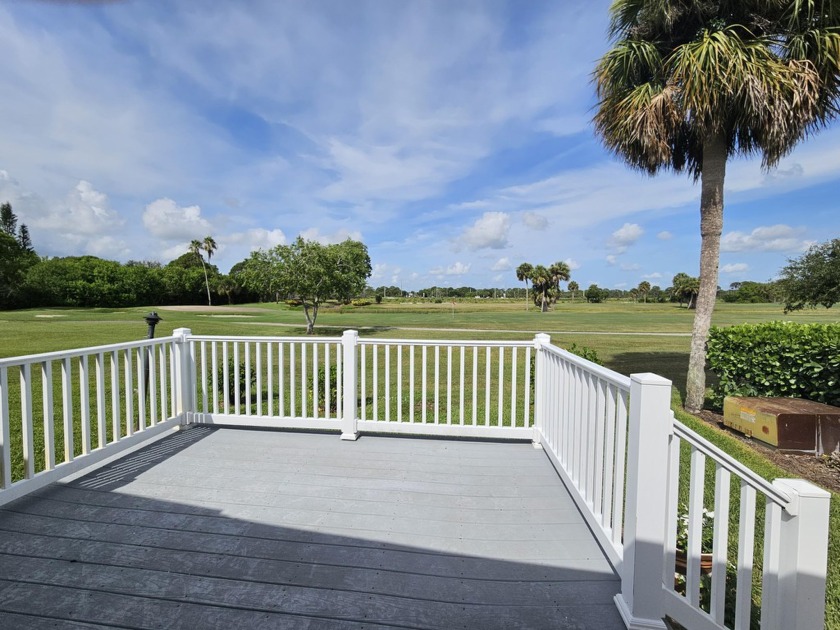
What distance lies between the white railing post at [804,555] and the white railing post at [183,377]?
13.3 ft

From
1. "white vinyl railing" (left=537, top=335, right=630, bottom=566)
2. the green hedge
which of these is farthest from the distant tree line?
"white vinyl railing" (left=537, top=335, right=630, bottom=566)

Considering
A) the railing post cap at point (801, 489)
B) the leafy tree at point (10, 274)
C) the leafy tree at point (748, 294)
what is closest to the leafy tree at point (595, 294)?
the leafy tree at point (748, 294)

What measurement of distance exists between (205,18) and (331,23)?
180 cm

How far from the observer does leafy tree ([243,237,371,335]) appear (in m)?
15.9

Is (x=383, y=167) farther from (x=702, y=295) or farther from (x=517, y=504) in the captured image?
(x=517, y=504)

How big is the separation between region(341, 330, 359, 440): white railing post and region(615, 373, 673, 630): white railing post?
2333 millimetres

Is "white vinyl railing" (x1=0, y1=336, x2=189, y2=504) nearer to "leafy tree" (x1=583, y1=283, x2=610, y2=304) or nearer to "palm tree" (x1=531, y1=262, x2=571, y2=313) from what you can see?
"palm tree" (x1=531, y1=262, x2=571, y2=313)

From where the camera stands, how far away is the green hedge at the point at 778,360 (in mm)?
4648

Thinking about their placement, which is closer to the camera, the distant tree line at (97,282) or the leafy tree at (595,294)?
the distant tree line at (97,282)

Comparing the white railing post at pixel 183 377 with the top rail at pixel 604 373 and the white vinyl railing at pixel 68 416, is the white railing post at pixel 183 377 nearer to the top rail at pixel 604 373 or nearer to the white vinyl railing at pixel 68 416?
the white vinyl railing at pixel 68 416

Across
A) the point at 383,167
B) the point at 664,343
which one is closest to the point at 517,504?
the point at 383,167

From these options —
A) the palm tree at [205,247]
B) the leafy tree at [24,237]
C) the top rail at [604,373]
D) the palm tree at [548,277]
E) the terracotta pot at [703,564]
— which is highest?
the leafy tree at [24,237]

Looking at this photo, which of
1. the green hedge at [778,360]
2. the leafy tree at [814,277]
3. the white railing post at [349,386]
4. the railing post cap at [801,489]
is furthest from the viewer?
the leafy tree at [814,277]

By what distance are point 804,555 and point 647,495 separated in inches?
19.0
